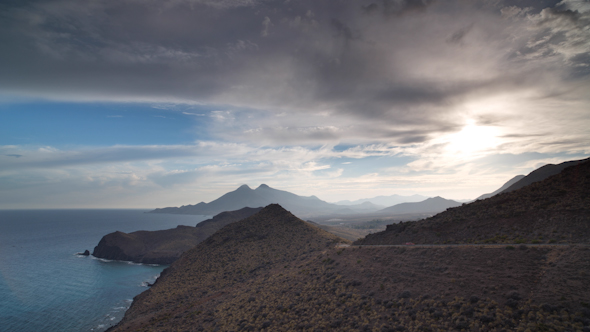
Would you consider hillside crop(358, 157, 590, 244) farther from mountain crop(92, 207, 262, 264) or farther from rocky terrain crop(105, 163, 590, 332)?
mountain crop(92, 207, 262, 264)

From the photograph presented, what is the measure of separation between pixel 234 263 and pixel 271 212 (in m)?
25.2

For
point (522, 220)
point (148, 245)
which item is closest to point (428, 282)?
A: point (522, 220)

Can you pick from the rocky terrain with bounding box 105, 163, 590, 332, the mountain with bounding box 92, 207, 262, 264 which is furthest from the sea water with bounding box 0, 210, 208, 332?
the rocky terrain with bounding box 105, 163, 590, 332

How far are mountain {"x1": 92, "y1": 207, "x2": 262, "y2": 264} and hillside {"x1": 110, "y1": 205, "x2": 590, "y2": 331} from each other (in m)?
65.0

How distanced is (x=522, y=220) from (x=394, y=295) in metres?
23.4

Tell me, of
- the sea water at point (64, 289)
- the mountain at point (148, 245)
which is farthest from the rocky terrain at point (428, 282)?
the mountain at point (148, 245)

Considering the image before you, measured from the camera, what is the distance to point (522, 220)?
110 feet

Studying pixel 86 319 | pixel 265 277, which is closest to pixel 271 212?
pixel 265 277

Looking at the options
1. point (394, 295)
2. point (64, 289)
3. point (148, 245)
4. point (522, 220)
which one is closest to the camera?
point (394, 295)

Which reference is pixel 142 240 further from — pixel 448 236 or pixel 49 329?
pixel 448 236

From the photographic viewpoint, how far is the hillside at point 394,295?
17.0 meters

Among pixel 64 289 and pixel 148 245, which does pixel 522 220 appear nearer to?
pixel 64 289

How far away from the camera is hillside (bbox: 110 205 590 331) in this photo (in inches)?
670

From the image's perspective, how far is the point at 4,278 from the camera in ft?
241
